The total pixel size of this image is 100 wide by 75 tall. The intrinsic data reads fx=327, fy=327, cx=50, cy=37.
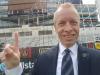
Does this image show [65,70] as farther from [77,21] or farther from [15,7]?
[15,7]

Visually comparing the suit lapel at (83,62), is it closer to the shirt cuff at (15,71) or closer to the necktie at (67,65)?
the necktie at (67,65)

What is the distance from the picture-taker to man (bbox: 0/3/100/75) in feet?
6.29

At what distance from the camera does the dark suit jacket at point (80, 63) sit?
193 centimetres

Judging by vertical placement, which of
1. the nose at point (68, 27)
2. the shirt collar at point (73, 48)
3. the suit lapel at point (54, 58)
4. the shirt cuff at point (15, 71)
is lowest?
the shirt cuff at point (15, 71)

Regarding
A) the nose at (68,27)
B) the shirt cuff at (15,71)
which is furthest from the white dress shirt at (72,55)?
the shirt cuff at (15,71)

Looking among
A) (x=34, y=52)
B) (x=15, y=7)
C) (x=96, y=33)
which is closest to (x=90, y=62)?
(x=34, y=52)

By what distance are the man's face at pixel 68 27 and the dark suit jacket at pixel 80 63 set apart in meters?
0.09

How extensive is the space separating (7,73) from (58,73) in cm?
30

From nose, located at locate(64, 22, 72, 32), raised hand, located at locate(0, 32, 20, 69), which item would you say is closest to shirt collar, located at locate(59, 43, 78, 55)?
nose, located at locate(64, 22, 72, 32)

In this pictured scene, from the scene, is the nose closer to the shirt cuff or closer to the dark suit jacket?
the dark suit jacket

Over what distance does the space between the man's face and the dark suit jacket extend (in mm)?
92

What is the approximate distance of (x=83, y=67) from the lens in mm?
1938

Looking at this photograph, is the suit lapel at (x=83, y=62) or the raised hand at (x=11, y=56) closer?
the raised hand at (x=11, y=56)

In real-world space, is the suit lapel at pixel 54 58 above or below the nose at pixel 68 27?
below
